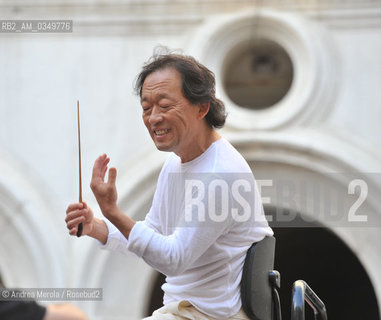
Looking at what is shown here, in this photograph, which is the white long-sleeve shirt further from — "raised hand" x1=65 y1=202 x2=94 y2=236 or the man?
"raised hand" x1=65 y1=202 x2=94 y2=236

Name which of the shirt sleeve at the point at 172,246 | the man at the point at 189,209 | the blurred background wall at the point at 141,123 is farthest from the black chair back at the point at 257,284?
the blurred background wall at the point at 141,123

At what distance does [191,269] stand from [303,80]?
479 centimetres

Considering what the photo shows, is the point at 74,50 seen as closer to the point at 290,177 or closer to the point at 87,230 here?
the point at 290,177

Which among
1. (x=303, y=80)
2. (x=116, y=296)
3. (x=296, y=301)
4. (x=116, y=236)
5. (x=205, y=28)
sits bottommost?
(x=116, y=296)

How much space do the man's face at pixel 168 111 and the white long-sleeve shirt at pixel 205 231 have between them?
0.40 ft

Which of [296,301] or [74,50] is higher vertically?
[74,50]

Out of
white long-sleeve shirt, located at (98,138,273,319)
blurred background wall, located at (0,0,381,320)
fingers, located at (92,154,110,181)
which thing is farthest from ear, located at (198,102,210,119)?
blurred background wall, located at (0,0,381,320)

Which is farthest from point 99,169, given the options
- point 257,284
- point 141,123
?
point 141,123

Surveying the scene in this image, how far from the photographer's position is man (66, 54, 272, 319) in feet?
8.42

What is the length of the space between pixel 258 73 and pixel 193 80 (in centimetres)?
532

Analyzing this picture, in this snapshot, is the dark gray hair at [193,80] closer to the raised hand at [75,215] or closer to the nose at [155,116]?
the nose at [155,116]

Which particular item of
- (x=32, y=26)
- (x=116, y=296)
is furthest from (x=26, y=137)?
(x=116, y=296)

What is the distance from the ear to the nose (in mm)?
165

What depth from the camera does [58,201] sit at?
24.9ft
